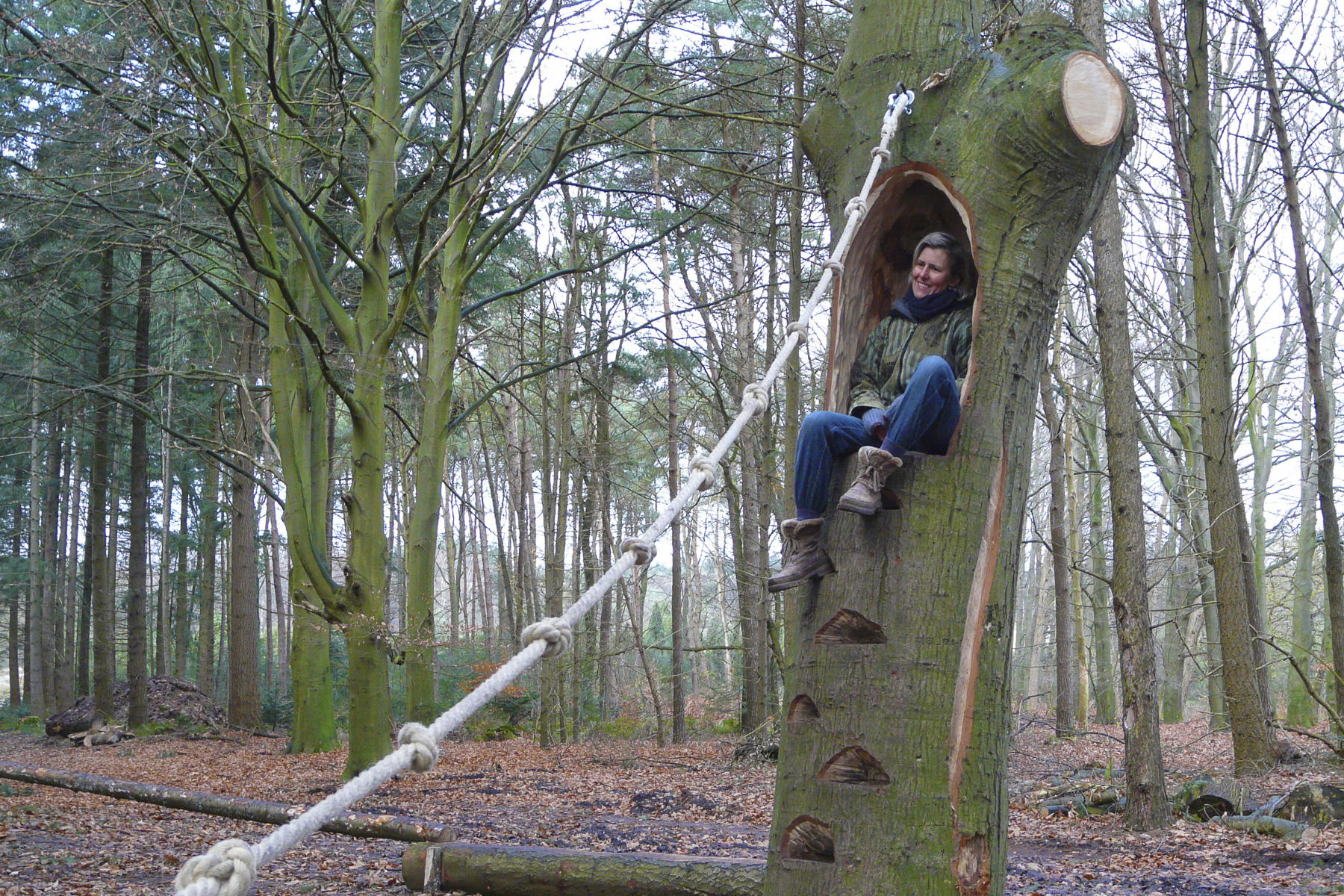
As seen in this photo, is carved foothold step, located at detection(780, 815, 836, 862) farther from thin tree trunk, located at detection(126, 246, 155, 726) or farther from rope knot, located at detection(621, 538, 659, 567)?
thin tree trunk, located at detection(126, 246, 155, 726)

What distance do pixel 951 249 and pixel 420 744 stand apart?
2.44m

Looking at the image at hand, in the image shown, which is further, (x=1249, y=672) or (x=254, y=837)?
(x=1249, y=672)

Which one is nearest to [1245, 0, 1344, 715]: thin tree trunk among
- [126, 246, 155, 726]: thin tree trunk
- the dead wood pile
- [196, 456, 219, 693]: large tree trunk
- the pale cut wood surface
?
the pale cut wood surface

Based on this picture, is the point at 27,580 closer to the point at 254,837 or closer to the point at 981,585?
the point at 254,837

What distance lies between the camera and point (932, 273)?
10.4 ft

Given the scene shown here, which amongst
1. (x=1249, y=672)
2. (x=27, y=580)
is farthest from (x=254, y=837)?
(x=27, y=580)

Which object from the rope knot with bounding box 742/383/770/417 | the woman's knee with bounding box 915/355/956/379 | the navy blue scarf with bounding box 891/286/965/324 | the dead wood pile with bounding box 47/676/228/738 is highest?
the navy blue scarf with bounding box 891/286/965/324

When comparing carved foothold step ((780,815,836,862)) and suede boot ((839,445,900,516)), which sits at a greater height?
suede boot ((839,445,900,516))

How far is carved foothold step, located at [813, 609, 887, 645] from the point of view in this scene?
2572mm

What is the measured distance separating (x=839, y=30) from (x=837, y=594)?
9075 mm

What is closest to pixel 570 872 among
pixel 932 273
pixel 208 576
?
pixel 932 273

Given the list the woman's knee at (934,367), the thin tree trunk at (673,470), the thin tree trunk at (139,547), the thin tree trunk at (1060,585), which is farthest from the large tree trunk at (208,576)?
the woman's knee at (934,367)

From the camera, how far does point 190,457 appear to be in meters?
20.1

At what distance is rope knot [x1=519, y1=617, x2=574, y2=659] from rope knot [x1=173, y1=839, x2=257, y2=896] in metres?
0.63
